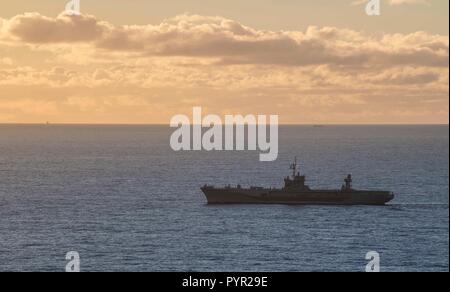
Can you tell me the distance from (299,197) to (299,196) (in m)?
0.19

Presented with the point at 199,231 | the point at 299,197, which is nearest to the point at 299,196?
the point at 299,197

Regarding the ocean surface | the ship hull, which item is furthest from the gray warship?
the ocean surface

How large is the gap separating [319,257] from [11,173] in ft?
447

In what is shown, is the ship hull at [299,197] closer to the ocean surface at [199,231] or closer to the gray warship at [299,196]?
the gray warship at [299,196]

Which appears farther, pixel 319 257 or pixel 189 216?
pixel 189 216

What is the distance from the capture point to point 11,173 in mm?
192250

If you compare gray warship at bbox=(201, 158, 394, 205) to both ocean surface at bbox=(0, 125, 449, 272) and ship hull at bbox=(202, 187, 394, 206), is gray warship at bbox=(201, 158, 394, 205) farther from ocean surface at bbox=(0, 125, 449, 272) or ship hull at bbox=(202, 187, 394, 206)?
ocean surface at bbox=(0, 125, 449, 272)

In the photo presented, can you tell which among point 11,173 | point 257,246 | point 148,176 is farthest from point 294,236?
point 11,173

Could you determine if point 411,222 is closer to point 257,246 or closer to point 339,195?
point 339,195

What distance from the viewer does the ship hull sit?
124562mm

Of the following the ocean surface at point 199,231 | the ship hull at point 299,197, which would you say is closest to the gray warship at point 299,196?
the ship hull at point 299,197

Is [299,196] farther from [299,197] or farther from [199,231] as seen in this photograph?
[199,231]

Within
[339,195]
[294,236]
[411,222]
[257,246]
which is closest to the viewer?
[257,246]
